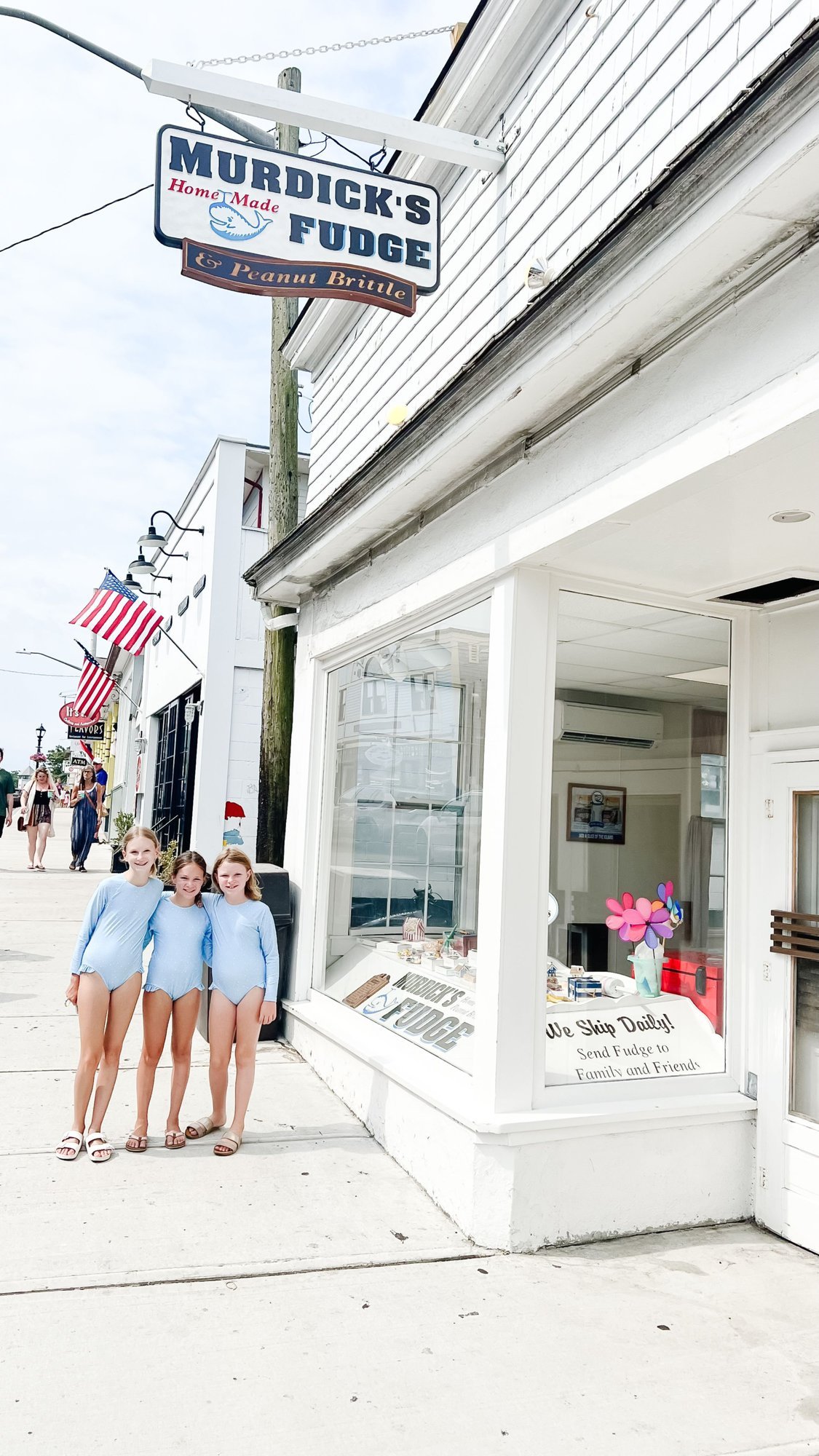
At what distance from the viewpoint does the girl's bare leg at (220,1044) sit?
5.12m

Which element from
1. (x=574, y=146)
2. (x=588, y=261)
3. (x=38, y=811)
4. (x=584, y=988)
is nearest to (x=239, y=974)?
(x=584, y=988)

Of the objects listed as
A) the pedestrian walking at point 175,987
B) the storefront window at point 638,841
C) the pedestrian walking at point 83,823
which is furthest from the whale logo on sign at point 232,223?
the pedestrian walking at point 83,823

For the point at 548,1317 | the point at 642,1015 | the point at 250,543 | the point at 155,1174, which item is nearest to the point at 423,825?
the point at 642,1015

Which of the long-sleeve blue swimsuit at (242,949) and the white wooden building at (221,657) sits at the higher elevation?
the white wooden building at (221,657)

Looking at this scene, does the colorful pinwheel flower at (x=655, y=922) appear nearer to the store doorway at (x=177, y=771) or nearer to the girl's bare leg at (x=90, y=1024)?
the girl's bare leg at (x=90, y=1024)

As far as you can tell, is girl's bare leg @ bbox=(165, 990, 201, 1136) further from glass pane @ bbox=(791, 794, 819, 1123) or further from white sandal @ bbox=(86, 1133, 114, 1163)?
glass pane @ bbox=(791, 794, 819, 1123)

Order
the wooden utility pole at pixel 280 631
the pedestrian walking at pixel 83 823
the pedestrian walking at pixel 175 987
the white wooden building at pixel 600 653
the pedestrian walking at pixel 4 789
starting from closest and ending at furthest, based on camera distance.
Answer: the white wooden building at pixel 600 653, the pedestrian walking at pixel 175 987, the wooden utility pole at pixel 280 631, the pedestrian walking at pixel 4 789, the pedestrian walking at pixel 83 823

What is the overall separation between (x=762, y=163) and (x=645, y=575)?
7.26 feet

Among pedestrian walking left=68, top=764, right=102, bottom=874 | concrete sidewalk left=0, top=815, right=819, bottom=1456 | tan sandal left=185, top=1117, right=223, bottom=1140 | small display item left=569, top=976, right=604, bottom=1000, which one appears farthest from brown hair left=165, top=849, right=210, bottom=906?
pedestrian walking left=68, top=764, right=102, bottom=874

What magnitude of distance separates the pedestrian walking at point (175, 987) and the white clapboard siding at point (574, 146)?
2.78 m

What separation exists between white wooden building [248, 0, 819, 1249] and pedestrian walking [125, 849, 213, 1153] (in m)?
1.02

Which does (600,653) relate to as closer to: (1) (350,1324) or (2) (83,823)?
(1) (350,1324)

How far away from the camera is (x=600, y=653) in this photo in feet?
16.2

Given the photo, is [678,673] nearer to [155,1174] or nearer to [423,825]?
[423,825]
